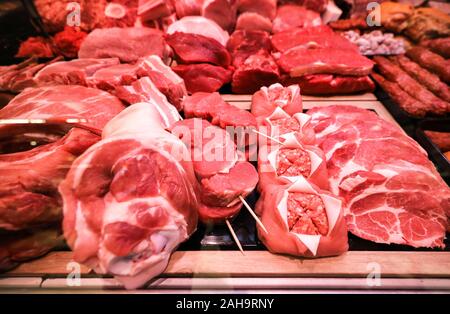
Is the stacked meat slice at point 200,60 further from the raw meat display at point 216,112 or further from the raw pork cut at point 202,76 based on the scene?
the raw meat display at point 216,112

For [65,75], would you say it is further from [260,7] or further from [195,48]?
[260,7]

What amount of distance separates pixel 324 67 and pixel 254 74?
31.1 inches

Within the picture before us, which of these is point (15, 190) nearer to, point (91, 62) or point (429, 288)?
point (91, 62)

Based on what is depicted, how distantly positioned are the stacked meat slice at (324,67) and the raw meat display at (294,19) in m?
0.56

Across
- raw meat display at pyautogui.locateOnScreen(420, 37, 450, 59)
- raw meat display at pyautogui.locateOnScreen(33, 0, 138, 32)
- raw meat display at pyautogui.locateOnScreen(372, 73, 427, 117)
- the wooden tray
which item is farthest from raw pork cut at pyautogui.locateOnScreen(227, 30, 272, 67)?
the wooden tray

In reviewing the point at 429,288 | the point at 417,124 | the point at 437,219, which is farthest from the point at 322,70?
the point at 429,288

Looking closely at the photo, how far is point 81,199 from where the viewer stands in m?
1.65

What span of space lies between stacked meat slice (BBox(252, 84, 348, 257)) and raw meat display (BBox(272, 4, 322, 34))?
1.95 metres

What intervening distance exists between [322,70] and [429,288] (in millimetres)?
2302

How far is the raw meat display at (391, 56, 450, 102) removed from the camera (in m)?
3.19

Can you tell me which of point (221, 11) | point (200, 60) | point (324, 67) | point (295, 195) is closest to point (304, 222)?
point (295, 195)

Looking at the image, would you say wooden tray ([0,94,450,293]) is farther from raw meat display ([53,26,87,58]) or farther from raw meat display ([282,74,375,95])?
raw meat display ([53,26,87,58])

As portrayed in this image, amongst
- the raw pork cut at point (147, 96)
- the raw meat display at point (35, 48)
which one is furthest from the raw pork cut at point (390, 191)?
the raw meat display at point (35, 48)

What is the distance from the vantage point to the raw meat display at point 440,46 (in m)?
3.67
